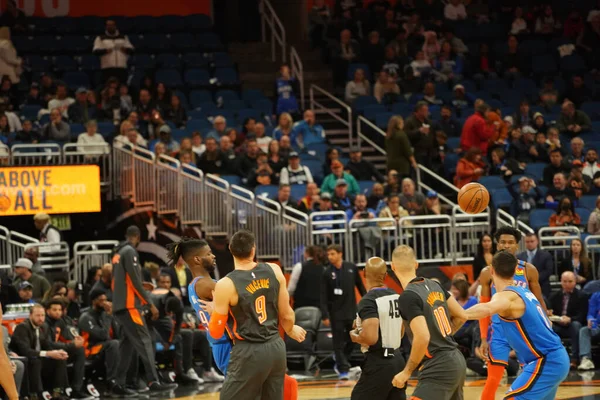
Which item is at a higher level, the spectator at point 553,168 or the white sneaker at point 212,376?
the spectator at point 553,168

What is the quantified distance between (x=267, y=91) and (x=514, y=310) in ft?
50.9

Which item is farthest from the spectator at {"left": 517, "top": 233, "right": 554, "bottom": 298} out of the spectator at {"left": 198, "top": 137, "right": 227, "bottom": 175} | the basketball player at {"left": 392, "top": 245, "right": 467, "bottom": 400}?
the basketball player at {"left": 392, "top": 245, "right": 467, "bottom": 400}

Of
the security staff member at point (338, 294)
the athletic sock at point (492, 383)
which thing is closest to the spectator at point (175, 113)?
the security staff member at point (338, 294)

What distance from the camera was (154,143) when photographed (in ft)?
63.3

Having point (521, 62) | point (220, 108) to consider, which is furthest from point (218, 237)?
point (521, 62)

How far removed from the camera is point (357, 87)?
22.4 metres

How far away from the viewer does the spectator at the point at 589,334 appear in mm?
14969

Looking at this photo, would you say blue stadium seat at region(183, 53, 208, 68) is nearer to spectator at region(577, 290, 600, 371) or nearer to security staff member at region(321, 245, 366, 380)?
security staff member at region(321, 245, 366, 380)

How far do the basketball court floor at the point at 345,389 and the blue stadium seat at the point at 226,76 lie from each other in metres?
8.92

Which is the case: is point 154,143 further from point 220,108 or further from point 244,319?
point 244,319

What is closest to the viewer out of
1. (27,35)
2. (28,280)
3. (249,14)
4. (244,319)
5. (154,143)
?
(244,319)

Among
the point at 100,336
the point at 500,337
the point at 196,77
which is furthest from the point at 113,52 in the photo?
the point at 500,337

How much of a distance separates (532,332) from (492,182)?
10.5m

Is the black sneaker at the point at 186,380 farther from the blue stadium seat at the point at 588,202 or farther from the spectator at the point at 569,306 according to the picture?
the blue stadium seat at the point at 588,202
